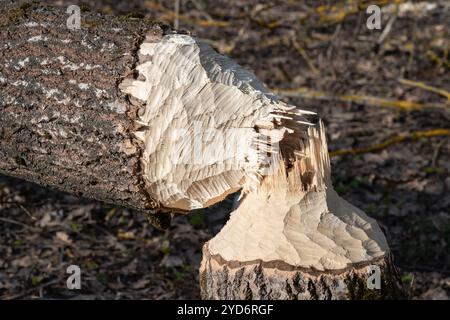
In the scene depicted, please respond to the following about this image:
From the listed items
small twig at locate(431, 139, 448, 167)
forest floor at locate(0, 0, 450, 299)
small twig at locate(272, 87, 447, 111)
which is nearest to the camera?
forest floor at locate(0, 0, 450, 299)

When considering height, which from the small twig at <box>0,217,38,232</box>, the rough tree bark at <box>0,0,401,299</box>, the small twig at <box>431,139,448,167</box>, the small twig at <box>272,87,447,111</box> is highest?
the rough tree bark at <box>0,0,401,299</box>

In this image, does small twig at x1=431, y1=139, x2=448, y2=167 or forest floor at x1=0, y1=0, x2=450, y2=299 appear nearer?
forest floor at x1=0, y1=0, x2=450, y2=299

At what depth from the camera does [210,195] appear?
106 inches

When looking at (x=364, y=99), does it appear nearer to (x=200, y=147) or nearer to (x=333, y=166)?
(x=333, y=166)

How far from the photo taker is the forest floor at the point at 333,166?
3732 millimetres

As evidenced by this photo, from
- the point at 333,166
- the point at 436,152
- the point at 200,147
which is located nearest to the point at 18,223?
the point at 200,147

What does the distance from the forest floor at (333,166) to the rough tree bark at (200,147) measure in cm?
99

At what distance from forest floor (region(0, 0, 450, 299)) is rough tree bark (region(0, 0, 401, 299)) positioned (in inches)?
39.2

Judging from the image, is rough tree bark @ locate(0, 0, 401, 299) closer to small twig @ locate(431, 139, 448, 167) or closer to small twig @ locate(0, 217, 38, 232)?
small twig @ locate(0, 217, 38, 232)

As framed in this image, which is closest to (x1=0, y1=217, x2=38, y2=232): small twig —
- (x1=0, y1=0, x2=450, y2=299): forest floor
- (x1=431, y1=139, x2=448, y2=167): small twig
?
(x1=0, y1=0, x2=450, y2=299): forest floor

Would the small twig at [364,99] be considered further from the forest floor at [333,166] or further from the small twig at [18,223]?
the small twig at [18,223]

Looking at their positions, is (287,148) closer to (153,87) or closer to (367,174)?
(153,87)

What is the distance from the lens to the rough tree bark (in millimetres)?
2545

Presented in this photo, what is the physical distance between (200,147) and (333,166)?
2.32 meters
